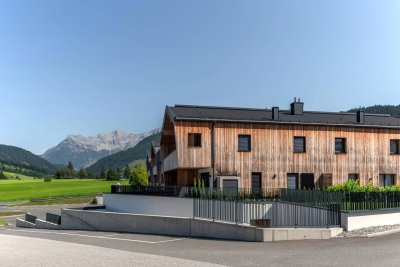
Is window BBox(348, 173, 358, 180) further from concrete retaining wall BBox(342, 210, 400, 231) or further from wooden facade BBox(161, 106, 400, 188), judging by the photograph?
concrete retaining wall BBox(342, 210, 400, 231)

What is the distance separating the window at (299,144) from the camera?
117 ft

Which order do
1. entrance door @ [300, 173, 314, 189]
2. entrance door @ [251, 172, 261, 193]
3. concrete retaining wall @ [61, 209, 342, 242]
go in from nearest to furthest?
concrete retaining wall @ [61, 209, 342, 242]
entrance door @ [251, 172, 261, 193]
entrance door @ [300, 173, 314, 189]

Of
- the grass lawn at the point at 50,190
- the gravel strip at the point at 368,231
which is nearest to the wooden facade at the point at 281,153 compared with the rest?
the gravel strip at the point at 368,231

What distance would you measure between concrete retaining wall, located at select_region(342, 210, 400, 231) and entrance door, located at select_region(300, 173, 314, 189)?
46.6 ft

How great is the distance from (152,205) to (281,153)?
10.5m

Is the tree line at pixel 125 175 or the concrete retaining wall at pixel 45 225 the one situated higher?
the tree line at pixel 125 175

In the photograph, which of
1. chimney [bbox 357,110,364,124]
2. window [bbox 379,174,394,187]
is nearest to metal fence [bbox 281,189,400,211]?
window [bbox 379,174,394,187]

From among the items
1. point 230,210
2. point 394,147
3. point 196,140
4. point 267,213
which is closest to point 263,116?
point 196,140

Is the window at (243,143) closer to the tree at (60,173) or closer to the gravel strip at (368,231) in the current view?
the gravel strip at (368,231)

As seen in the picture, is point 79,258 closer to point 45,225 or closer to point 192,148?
point 192,148

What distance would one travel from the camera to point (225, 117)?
34.8 meters

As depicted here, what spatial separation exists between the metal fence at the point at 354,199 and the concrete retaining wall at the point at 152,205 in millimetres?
8504

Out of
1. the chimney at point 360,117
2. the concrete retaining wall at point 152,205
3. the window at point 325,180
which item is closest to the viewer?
the concrete retaining wall at point 152,205

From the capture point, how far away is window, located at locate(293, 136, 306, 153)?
3569cm
